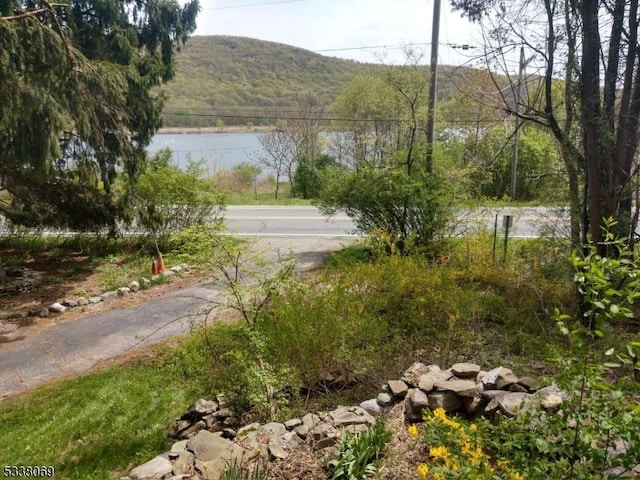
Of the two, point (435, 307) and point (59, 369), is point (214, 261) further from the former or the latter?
point (59, 369)

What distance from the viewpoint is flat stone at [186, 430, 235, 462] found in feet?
11.3

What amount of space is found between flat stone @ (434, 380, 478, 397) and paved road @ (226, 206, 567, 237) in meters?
4.42

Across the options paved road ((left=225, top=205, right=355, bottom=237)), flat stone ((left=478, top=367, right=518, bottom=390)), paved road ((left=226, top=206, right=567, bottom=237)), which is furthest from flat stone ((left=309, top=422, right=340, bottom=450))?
paved road ((left=225, top=205, right=355, bottom=237))

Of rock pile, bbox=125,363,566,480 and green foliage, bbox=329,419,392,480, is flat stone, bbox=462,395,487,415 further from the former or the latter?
green foliage, bbox=329,419,392,480

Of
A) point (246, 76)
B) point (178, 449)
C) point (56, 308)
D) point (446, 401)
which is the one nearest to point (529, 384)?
point (446, 401)

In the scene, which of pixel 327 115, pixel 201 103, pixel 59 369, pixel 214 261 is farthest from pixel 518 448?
pixel 201 103

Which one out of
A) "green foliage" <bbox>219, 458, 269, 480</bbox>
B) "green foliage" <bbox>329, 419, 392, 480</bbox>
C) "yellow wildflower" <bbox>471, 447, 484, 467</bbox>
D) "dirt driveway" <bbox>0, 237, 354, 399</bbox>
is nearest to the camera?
"yellow wildflower" <bbox>471, 447, 484, 467</bbox>

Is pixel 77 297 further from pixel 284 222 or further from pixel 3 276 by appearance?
pixel 284 222

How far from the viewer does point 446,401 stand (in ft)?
12.0

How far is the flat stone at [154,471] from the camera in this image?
10.8 feet

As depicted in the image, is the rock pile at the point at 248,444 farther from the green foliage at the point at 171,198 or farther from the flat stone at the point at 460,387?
the green foliage at the point at 171,198

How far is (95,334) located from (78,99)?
150 inches

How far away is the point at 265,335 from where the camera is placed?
465 centimetres

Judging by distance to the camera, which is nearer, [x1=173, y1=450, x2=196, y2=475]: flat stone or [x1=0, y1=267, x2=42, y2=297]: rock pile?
[x1=173, y1=450, x2=196, y2=475]: flat stone
